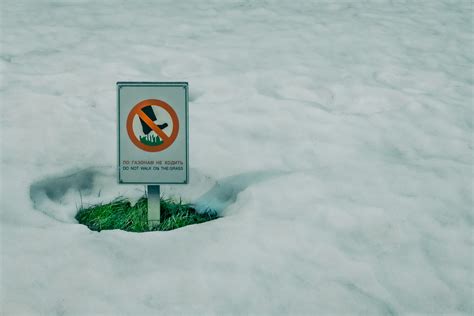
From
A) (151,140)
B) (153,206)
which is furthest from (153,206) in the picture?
(151,140)

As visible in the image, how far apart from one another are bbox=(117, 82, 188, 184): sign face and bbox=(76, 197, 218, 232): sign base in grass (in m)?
0.17

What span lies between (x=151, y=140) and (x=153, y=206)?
0.24 meters

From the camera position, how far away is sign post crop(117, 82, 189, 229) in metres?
1.90

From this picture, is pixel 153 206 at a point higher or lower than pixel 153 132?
lower

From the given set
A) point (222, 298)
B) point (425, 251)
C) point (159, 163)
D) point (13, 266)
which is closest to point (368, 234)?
point (425, 251)

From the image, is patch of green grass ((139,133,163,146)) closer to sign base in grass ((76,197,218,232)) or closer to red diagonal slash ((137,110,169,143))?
red diagonal slash ((137,110,169,143))

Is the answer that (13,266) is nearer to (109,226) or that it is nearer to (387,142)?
(109,226)

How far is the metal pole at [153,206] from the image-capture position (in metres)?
1.99

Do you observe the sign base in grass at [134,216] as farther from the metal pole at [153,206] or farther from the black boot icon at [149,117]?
the black boot icon at [149,117]

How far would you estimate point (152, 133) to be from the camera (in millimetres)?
1929

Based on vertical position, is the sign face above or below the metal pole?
above

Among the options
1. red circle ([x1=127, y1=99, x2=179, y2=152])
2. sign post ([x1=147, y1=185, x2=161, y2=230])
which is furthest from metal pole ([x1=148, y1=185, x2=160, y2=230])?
red circle ([x1=127, y1=99, x2=179, y2=152])

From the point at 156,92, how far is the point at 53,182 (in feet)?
2.10

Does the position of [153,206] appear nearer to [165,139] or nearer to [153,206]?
[153,206]
